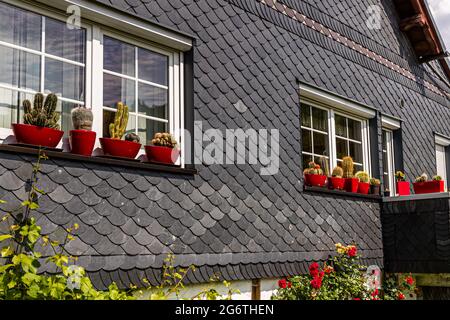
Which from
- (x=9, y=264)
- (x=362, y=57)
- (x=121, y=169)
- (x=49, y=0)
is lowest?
(x=9, y=264)

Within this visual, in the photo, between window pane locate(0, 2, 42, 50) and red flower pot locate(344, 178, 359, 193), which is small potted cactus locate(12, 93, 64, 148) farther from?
red flower pot locate(344, 178, 359, 193)

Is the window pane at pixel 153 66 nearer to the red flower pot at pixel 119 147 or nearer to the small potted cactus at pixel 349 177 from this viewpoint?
the red flower pot at pixel 119 147

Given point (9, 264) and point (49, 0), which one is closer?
point (9, 264)

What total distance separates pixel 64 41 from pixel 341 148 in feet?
16.3

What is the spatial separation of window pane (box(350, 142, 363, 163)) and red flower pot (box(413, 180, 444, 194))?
3.61 feet

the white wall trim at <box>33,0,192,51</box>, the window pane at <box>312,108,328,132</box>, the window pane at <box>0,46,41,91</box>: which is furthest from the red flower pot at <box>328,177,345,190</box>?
the window pane at <box>0,46,41,91</box>

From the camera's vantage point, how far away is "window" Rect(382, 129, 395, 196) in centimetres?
1005

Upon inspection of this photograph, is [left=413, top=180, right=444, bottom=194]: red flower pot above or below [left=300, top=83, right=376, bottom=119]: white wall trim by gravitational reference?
below

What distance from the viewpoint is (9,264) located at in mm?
4211

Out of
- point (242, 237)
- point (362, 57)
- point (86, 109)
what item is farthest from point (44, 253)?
point (362, 57)

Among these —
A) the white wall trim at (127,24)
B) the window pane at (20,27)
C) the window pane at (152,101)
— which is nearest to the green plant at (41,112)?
the window pane at (20,27)

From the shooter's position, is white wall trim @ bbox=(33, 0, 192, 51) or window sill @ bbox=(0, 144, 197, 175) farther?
white wall trim @ bbox=(33, 0, 192, 51)
